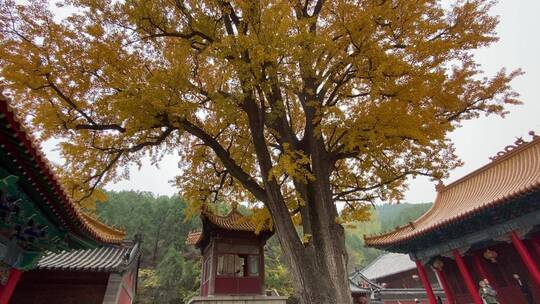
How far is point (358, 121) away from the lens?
5.37m

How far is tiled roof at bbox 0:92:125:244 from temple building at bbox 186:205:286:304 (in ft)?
22.6

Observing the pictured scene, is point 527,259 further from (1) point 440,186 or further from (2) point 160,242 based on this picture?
(2) point 160,242

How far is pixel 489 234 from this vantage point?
9227 millimetres

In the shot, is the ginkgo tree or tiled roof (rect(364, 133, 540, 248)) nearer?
the ginkgo tree

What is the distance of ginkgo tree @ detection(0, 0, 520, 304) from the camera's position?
195 inches

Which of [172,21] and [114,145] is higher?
[172,21]

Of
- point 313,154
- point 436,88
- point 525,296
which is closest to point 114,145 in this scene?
point 313,154

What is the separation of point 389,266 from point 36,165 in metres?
28.9

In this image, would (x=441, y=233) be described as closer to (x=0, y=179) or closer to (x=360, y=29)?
(x=360, y=29)

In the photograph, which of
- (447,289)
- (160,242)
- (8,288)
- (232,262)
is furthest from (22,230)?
(160,242)

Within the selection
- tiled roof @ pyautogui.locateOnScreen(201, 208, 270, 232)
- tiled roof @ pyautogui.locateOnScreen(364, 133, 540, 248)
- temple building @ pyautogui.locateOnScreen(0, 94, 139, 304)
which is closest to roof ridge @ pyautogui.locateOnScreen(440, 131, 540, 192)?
tiled roof @ pyautogui.locateOnScreen(364, 133, 540, 248)

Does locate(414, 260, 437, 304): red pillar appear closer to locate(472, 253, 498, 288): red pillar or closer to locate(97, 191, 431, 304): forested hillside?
locate(472, 253, 498, 288): red pillar

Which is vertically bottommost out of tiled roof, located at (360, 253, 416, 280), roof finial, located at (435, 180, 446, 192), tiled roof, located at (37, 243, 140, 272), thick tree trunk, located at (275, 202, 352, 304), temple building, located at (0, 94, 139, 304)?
thick tree trunk, located at (275, 202, 352, 304)

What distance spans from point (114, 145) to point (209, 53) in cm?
299
